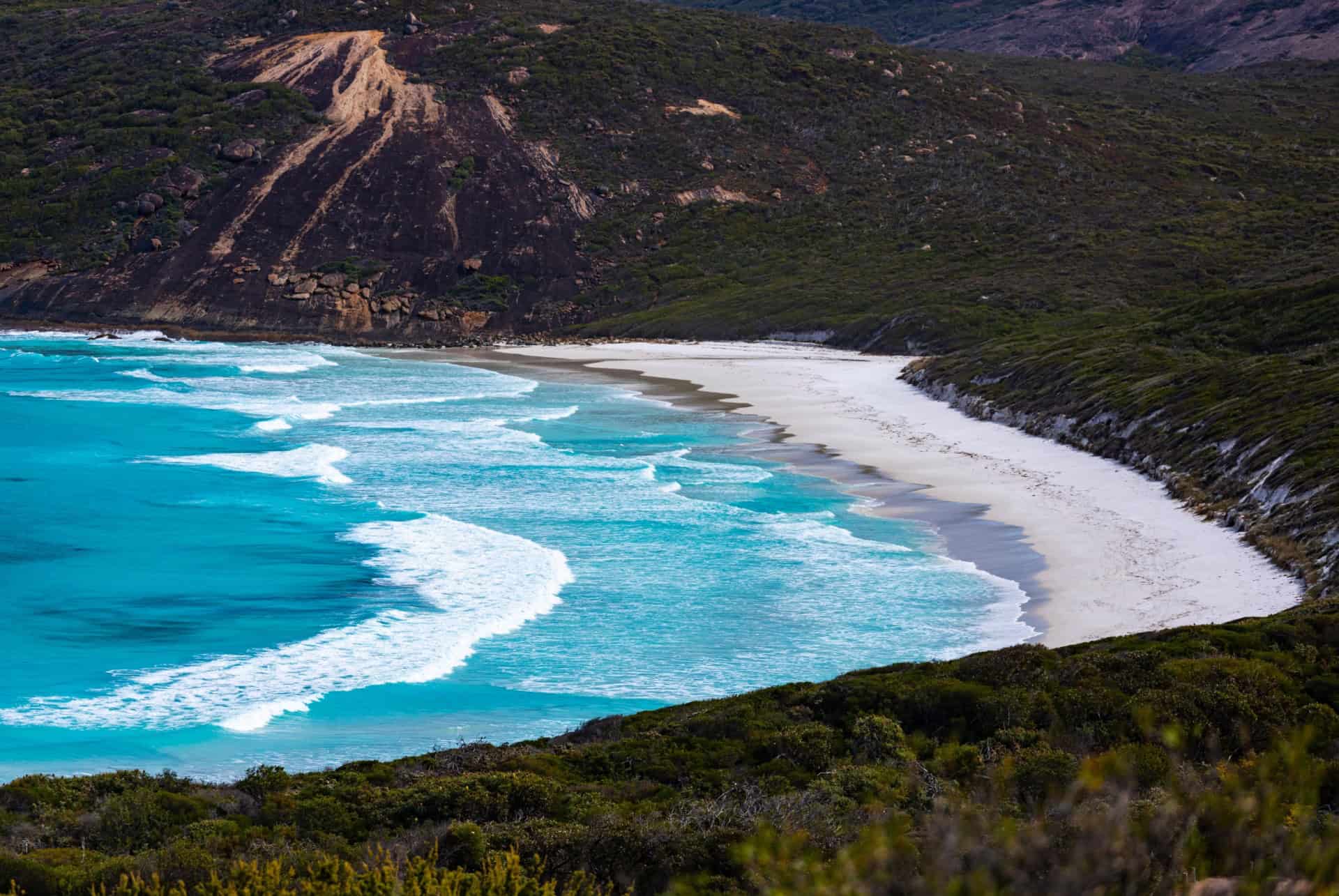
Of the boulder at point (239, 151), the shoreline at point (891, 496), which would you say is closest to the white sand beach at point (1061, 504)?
the shoreline at point (891, 496)

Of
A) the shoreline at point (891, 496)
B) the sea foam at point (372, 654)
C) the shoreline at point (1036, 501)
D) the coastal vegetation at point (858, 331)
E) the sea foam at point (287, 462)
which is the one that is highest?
the coastal vegetation at point (858, 331)

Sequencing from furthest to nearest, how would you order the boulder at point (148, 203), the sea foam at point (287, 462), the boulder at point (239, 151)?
the boulder at point (239, 151)
the boulder at point (148, 203)
the sea foam at point (287, 462)

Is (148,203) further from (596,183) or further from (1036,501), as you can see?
(1036,501)

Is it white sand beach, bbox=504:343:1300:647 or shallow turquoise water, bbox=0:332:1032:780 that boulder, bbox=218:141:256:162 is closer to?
white sand beach, bbox=504:343:1300:647

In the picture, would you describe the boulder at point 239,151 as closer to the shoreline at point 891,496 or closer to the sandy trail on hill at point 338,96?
the sandy trail on hill at point 338,96

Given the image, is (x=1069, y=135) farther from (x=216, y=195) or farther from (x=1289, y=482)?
(x=1289, y=482)

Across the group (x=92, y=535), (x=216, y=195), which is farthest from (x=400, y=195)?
(x=92, y=535)

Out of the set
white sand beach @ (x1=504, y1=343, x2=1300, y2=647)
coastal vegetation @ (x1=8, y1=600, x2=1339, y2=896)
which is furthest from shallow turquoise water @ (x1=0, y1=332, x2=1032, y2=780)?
coastal vegetation @ (x1=8, y1=600, x2=1339, y2=896)
